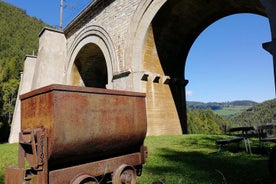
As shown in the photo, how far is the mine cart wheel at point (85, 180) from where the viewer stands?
10.3 feet

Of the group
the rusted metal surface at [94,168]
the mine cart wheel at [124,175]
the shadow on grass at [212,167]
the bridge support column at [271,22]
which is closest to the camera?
the rusted metal surface at [94,168]

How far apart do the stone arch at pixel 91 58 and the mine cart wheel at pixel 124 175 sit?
8503 millimetres

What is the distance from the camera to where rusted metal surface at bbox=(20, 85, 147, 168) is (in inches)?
118

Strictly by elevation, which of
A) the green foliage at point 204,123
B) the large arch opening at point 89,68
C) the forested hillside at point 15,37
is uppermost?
the forested hillside at point 15,37

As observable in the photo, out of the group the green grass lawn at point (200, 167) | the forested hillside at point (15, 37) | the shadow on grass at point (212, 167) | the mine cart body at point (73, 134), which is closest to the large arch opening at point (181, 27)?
the green grass lawn at point (200, 167)

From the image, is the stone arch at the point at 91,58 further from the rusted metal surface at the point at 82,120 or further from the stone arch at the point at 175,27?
the rusted metal surface at the point at 82,120

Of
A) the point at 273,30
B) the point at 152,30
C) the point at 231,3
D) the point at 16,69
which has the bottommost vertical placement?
the point at 273,30

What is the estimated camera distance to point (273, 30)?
6.34 m

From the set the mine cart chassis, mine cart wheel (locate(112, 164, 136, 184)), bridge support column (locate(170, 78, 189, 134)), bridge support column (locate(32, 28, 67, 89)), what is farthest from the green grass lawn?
bridge support column (locate(32, 28, 67, 89))

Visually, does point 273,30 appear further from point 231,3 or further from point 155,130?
point 155,130

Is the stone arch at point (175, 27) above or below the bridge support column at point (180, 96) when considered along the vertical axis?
above

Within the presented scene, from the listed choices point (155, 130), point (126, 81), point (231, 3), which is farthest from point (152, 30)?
point (155, 130)

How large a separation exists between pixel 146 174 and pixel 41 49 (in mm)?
14152

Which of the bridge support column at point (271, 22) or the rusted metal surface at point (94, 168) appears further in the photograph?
the bridge support column at point (271, 22)
